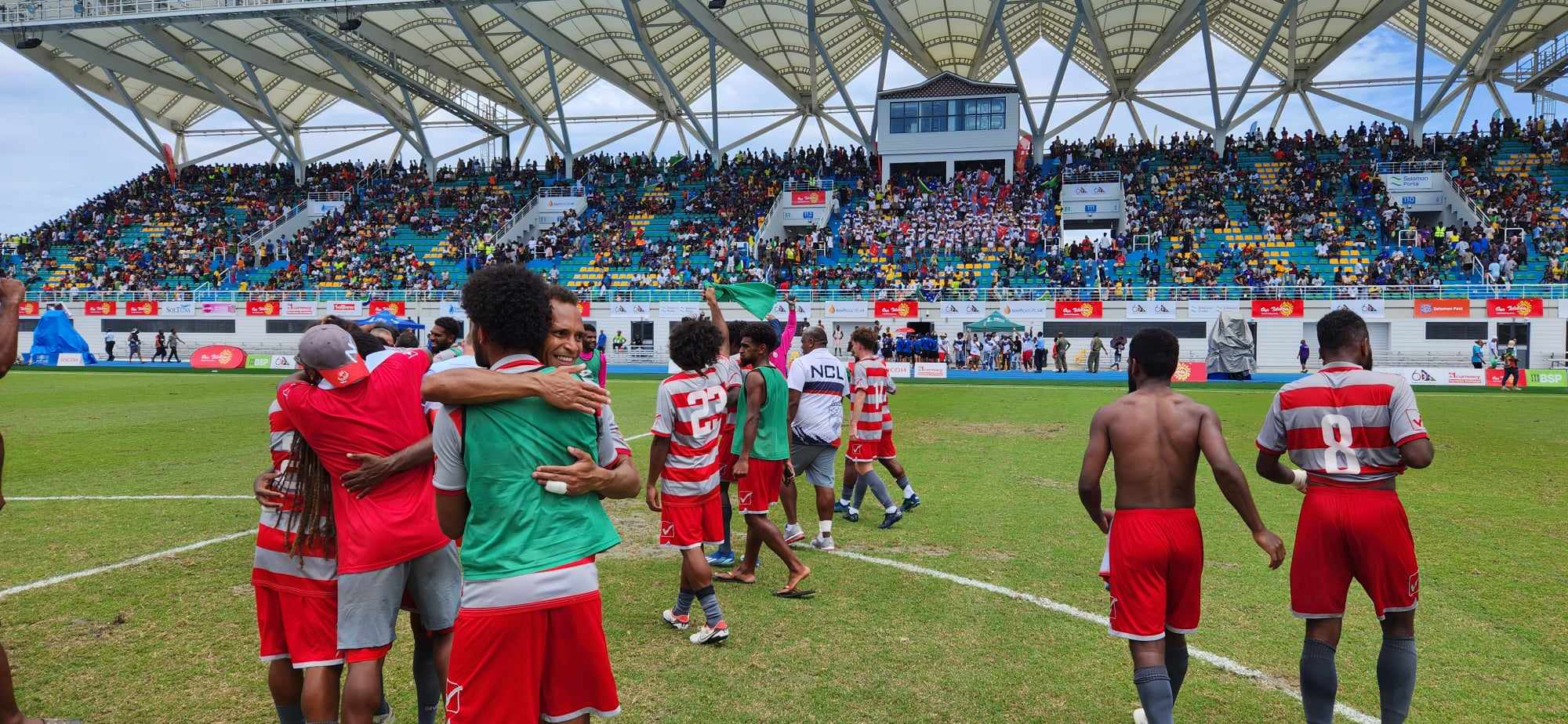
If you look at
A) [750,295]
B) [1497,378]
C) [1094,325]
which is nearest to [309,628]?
[750,295]

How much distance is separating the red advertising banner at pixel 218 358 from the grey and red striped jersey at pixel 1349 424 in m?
38.7

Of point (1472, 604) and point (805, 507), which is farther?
point (805, 507)

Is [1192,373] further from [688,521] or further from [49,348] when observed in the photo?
[49,348]

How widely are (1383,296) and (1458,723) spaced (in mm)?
34390

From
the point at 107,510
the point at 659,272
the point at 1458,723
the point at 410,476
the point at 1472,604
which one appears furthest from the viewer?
the point at 659,272

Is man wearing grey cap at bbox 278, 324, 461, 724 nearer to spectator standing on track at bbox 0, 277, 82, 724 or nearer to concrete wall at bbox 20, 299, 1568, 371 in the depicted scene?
spectator standing on track at bbox 0, 277, 82, 724

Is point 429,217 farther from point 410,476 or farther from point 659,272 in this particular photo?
point 410,476

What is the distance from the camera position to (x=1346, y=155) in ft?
147

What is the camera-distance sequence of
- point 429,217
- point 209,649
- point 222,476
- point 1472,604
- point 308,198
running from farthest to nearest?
point 308,198 < point 429,217 < point 222,476 < point 1472,604 < point 209,649

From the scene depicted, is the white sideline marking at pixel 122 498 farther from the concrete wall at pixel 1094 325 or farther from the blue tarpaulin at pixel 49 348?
the concrete wall at pixel 1094 325

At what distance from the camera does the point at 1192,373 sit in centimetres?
2880

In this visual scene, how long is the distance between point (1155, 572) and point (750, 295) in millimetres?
4622

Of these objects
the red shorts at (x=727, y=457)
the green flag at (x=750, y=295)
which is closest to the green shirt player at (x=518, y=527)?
the red shorts at (x=727, y=457)

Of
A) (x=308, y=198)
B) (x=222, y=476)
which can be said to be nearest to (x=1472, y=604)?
(x=222, y=476)
